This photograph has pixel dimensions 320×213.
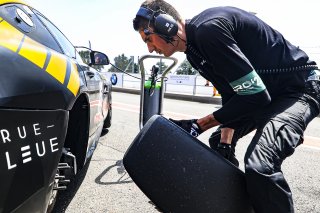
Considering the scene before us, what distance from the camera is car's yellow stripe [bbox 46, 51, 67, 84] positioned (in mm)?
1409

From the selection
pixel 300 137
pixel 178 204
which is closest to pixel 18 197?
pixel 178 204

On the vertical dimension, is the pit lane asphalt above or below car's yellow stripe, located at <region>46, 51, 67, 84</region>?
below

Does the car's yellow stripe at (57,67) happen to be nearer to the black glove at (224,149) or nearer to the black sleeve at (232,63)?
the black sleeve at (232,63)

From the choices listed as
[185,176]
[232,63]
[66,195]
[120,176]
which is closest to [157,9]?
[232,63]

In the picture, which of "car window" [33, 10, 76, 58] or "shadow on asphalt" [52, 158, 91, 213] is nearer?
"car window" [33, 10, 76, 58]

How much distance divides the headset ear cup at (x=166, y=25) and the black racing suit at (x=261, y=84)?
3.2 inches

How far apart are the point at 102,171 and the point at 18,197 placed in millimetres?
2164

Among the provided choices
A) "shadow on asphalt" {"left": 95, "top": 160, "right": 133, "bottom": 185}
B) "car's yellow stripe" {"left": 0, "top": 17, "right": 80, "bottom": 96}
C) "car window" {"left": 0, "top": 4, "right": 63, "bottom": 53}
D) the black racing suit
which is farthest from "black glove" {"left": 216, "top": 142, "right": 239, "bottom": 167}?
"car window" {"left": 0, "top": 4, "right": 63, "bottom": 53}

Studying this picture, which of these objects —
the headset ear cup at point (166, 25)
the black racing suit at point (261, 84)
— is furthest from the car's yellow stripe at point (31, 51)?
the black racing suit at point (261, 84)

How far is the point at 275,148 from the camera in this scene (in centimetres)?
160

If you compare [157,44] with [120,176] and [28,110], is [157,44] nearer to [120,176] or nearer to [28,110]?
[28,110]

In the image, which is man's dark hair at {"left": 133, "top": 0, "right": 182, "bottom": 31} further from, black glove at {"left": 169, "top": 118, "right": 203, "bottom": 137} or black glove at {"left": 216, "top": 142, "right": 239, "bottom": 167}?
Result: black glove at {"left": 216, "top": 142, "right": 239, "bottom": 167}

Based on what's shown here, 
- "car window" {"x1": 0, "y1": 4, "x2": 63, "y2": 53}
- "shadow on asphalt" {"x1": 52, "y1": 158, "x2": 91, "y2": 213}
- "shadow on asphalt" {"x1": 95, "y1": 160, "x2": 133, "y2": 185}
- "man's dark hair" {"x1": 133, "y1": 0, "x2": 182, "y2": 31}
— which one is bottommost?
"shadow on asphalt" {"x1": 95, "y1": 160, "x2": 133, "y2": 185}

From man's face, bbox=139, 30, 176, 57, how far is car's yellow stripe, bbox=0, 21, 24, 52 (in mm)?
816
